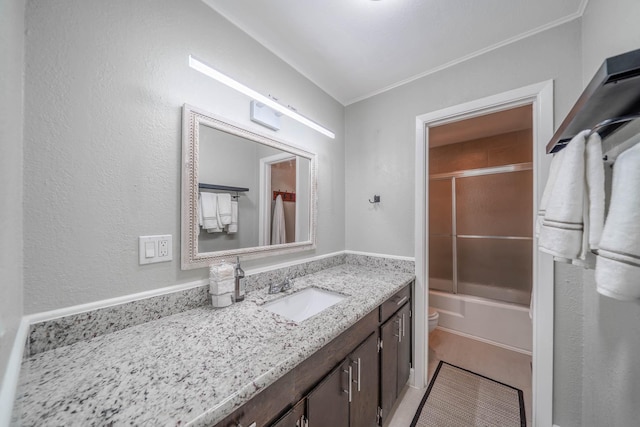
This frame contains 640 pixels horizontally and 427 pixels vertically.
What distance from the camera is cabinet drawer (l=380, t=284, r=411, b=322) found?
1.34 meters

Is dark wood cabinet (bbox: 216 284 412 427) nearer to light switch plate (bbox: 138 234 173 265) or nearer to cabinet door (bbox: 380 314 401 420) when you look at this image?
cabinet door (bbox: 380 314 401 420)

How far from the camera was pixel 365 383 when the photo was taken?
1156 millimetres

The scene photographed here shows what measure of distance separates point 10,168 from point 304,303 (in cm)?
130

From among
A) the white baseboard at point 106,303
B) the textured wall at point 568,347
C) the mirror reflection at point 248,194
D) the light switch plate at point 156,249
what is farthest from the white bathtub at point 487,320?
the light switch plate at point 156,249

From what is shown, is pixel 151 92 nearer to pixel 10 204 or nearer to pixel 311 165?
pixel 10 204

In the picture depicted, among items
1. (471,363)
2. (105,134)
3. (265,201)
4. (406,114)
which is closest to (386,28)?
(406,114)

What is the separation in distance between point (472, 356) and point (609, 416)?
4.26 feet

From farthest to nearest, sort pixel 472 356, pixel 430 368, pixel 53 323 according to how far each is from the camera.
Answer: pixel 472 356 → pixel 430 368 → pixel 53 323

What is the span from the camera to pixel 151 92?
38.7 inches

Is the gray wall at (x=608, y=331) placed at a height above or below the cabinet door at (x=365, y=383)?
above

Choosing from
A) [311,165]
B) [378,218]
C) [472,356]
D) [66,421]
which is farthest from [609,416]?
[311,165]

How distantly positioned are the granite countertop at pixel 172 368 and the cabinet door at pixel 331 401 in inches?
7.8

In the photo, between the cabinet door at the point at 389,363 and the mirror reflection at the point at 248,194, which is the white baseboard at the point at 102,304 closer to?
the mirror reflection at the point at 248,194

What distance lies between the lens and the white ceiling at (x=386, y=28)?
3.96ft
